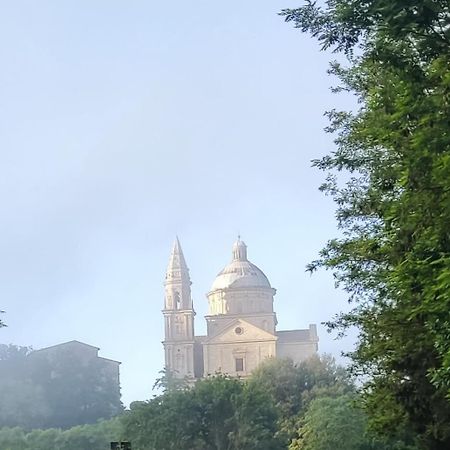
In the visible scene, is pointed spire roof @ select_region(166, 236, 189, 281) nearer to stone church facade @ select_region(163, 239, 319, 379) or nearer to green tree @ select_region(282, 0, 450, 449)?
stone church facade @ select_region(163, 239, 319, 379)

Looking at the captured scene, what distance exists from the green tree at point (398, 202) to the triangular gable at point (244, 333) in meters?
74.9

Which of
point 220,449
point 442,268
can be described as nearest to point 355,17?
point 442,268

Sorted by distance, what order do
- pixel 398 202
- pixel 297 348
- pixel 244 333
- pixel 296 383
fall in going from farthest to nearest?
pixel 297 348, pixel 244 333, pixel 296 383, pixel 398 202

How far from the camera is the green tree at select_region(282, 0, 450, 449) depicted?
10938 mm

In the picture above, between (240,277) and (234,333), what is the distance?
575 centimetres

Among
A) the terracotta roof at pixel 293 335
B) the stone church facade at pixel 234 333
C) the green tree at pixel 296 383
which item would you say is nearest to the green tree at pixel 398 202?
the green tree at pixel 296 383

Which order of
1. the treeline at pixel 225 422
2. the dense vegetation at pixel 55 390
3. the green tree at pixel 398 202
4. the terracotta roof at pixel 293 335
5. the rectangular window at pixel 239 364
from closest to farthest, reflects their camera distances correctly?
1. the green tree at pixel 398 202
2. the treeline at pixel 225 422
3. the dense vegetation at pixel 55 390
4. the rectangular window at pixel 239 364
5. the terracotta roof at pixel 293 335

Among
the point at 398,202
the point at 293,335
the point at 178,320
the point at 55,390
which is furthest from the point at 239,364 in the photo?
the point at 398,202

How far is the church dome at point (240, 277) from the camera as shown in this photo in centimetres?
9531

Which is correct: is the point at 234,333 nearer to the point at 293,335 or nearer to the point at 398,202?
the point at 293,335

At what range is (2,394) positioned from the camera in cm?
8262

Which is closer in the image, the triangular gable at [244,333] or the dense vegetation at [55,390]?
the dense vegetation at [55,390]

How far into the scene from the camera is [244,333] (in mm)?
93375

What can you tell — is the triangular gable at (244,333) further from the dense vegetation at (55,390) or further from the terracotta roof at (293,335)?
the dense vegetation at (55,390)
